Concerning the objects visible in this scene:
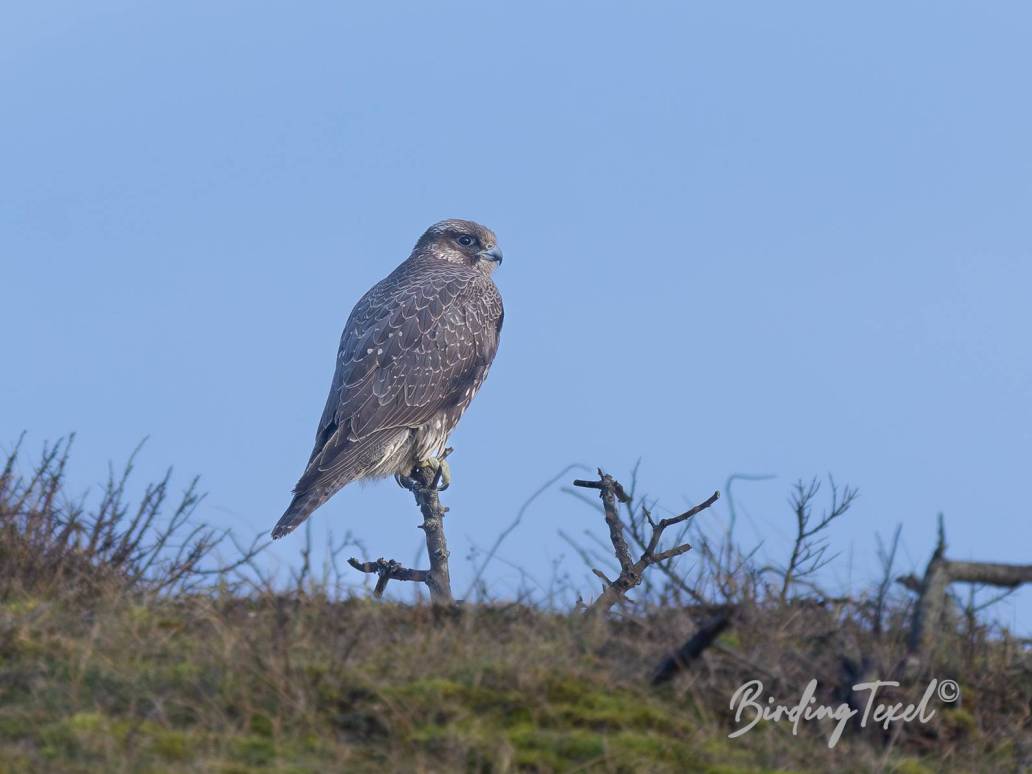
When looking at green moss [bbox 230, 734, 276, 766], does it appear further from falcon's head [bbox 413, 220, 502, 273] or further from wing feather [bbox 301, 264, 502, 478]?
falcon's head [bbox 413, 220, 502, 273]

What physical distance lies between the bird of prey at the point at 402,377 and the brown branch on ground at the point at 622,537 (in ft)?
10.3

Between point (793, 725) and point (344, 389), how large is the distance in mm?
6611

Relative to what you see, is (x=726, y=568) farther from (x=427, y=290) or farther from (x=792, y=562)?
(x=427, y=290)

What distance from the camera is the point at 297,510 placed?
10117 mm

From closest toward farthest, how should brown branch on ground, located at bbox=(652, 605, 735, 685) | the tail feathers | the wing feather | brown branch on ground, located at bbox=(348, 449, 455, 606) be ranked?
brown branch on ground, located at bbox=(652, 605, 735, 685), brown branch on ground, located at bbox=(348, 449, 455, 606), the tail feathers, the wing feather

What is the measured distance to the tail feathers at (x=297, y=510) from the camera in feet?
32.8

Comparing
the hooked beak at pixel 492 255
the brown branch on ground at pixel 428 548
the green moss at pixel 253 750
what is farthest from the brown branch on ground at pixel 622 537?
the hooked beak at pixel 492 255

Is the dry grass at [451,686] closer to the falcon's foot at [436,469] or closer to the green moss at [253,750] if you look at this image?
the green moss at [253,750]

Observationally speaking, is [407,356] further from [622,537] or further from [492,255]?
[622,537]

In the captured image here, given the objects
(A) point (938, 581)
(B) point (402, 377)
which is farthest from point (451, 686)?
(B) point (402, 377)

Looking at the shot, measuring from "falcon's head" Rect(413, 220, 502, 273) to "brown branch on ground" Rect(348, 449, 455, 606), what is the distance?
2.28m

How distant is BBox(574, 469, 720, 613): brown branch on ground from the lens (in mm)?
7055

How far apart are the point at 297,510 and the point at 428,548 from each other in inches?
46.1

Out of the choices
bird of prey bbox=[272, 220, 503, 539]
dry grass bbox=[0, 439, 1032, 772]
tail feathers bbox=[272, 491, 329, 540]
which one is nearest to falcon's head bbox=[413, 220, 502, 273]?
bird of prey bbox=[272, 220, 503, 539]
